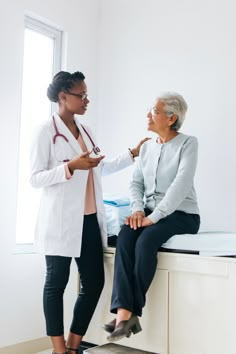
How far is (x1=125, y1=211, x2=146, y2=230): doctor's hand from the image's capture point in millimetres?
1988

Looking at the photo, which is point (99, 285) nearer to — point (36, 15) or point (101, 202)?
point (101, 202)

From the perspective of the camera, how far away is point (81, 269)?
6.87 feet

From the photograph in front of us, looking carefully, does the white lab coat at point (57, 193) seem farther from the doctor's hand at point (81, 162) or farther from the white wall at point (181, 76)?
the white wall at point (181, 76)

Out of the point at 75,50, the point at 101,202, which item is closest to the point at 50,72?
the point at 75,50

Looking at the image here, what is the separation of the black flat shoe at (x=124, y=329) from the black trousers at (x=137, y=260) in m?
0.04

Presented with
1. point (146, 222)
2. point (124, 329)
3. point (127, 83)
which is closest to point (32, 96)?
point (127, 83)

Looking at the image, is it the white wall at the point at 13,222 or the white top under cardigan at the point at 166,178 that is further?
the white wall at the point at 13,222

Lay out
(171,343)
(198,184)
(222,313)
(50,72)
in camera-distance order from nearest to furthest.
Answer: (222,313) → (171,343) → (198,184) → (50,72)

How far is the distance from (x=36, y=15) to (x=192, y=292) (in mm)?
1762

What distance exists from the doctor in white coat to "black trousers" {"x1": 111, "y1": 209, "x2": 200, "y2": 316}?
0.19 m

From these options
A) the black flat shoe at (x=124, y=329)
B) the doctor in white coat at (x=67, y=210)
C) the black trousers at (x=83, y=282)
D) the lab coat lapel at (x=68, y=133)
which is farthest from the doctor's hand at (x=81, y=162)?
the black flat shoe at (x=124, y=329)

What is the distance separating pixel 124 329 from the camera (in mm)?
1742

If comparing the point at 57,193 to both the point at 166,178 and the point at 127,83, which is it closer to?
the point at 166,178

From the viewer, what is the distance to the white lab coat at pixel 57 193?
1.95 metres
